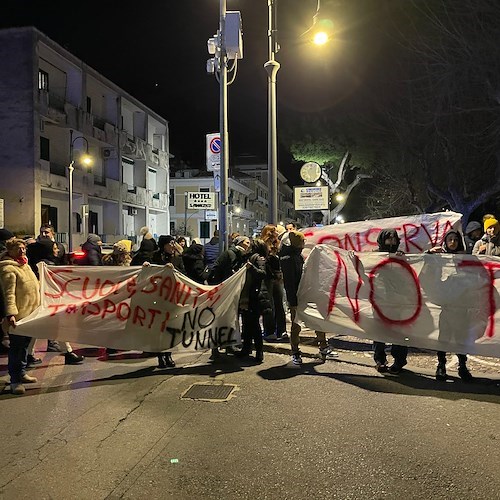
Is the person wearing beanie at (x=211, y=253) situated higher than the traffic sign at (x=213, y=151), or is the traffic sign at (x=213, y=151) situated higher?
the traffic sign at (x=213, y=151)

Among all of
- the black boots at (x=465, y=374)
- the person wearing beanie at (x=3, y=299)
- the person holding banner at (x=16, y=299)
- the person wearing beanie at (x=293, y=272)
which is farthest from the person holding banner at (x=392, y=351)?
the person wearing beanie at (x=3, y=299)

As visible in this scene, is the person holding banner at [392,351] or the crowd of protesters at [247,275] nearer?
the crowd of protesters at [247,275]

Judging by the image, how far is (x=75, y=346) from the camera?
8.08 m

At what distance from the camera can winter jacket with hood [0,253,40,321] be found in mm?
5617

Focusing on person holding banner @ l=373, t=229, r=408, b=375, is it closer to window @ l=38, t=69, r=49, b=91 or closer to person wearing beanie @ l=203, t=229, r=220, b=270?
person wearing beanie @ l=203, t=229, r=220, b=270

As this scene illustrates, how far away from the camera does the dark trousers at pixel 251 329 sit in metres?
6.87

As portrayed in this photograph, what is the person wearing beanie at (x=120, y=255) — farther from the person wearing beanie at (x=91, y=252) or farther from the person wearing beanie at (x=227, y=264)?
the person wearing beanie at (x=227, y=264)

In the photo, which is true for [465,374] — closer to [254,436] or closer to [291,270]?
[291,270]

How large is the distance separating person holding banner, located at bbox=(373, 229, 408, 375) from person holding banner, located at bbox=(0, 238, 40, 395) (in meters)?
4.15

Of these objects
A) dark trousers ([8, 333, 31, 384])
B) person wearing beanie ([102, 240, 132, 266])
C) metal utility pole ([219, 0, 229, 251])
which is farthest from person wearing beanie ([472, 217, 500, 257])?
dark trousers ([8, 333, 31, 384])

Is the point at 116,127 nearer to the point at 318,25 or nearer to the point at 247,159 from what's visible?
the point at 318,25

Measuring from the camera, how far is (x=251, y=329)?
696 cm

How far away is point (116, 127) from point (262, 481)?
3321 centimetres

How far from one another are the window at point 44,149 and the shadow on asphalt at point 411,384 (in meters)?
24.3
